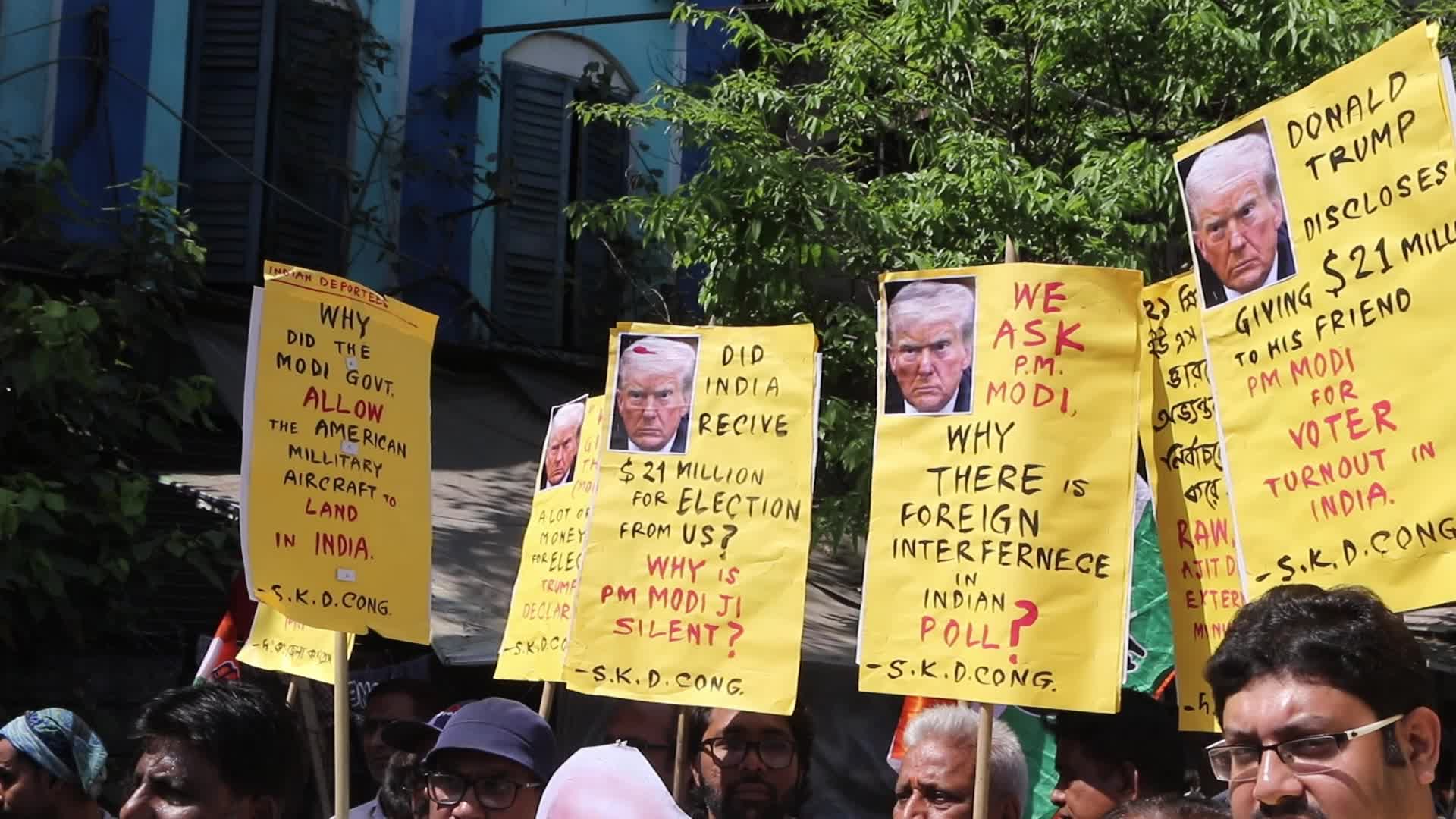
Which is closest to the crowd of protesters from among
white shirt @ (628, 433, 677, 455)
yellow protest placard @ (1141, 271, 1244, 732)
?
yellow protest placard @ (1141, 271, 1244, 732)

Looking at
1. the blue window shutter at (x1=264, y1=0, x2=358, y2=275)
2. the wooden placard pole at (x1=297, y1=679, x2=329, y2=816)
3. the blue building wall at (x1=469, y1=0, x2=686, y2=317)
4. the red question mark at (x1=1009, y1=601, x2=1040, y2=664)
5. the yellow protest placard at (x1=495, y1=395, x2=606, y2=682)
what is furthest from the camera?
the blue building wall at (x1=469, y1=0, x2=686, y2=317)

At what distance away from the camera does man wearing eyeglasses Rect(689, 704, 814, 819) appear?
4.79 m

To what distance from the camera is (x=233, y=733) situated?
371cm

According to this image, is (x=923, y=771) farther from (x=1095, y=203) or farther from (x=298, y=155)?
(x=298, y=155)

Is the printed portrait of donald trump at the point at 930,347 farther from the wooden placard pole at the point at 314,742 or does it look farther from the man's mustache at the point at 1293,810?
the wooden placard pole at the point at 314,742

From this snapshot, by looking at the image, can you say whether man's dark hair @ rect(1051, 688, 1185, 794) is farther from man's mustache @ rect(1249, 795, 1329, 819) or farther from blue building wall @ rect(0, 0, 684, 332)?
blue building wall @ rect(0, 0, 684, 332)

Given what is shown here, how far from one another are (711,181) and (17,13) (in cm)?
421

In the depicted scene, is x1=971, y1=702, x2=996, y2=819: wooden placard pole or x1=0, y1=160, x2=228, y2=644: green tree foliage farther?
x1=0, y1=160, x2=228, y2=644: green tree foliage

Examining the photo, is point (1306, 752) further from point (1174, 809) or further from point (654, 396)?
point (654, 396)

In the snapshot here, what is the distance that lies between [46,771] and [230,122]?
6880 mm

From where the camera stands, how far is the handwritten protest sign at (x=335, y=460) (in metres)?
5.04

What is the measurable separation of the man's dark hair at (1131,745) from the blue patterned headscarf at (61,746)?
8.14ft

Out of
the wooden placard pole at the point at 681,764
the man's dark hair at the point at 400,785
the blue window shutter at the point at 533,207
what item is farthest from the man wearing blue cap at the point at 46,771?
the blue window shutter at the point at 533,207

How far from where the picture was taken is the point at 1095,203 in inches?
313
